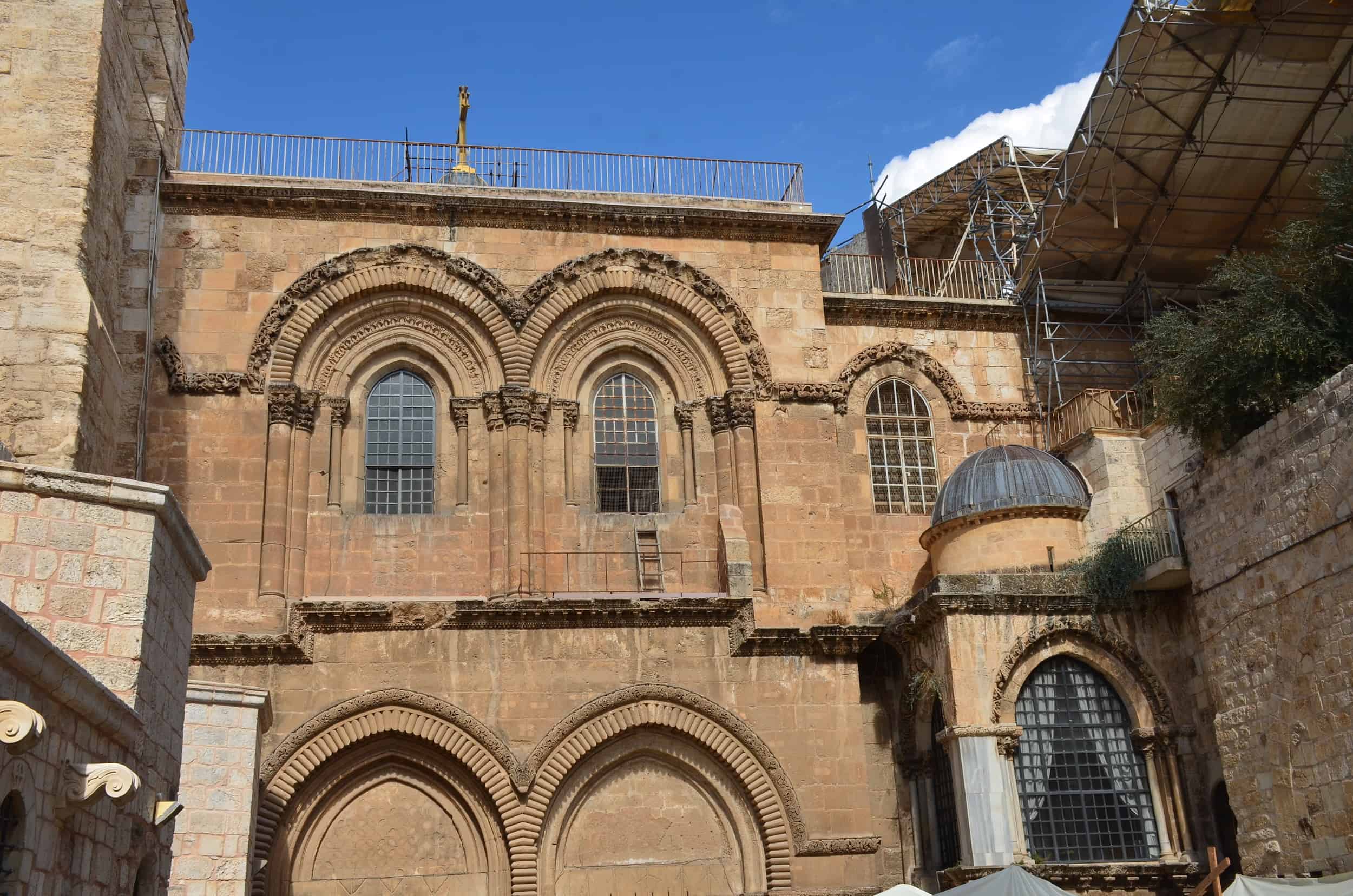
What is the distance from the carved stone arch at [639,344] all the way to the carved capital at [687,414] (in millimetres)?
113

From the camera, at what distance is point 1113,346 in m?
23.1

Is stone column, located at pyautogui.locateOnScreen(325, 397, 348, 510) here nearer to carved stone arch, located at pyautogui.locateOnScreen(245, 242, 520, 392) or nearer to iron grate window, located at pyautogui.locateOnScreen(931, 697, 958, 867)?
carved stone arch, located at pyautogui.locateOnScreen(245, 242, 520, 392)

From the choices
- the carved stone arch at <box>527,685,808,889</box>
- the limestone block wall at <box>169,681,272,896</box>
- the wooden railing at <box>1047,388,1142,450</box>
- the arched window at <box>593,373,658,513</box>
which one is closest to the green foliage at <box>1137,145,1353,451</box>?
the wooden railing at <box>1047,388,1142,450</box>

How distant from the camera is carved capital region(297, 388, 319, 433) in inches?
762

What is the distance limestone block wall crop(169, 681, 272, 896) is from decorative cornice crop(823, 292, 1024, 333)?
10.7 m

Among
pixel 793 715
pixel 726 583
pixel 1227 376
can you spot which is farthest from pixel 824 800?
pixel 1227 376

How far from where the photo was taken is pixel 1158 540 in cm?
1861

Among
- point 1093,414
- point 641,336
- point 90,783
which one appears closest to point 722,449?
point 641,336

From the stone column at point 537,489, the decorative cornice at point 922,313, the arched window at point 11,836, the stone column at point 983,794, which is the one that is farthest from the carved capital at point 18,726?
the decorative cornice at point 922,313

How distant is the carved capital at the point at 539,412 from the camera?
19.8m

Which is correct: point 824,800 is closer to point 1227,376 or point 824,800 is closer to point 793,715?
point 793,715

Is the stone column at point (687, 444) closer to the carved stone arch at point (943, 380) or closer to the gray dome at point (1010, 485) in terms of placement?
the carved stone arch at point (943, 380)

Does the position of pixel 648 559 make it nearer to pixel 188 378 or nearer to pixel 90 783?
pixel 188 378

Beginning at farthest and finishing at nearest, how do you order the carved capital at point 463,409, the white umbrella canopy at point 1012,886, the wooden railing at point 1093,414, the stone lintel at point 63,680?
the wooden railing at point 1093,414
the carved capital at point 463,409
the white umbrella canopy at point 1012,886
the stone lintel at point 63,680
